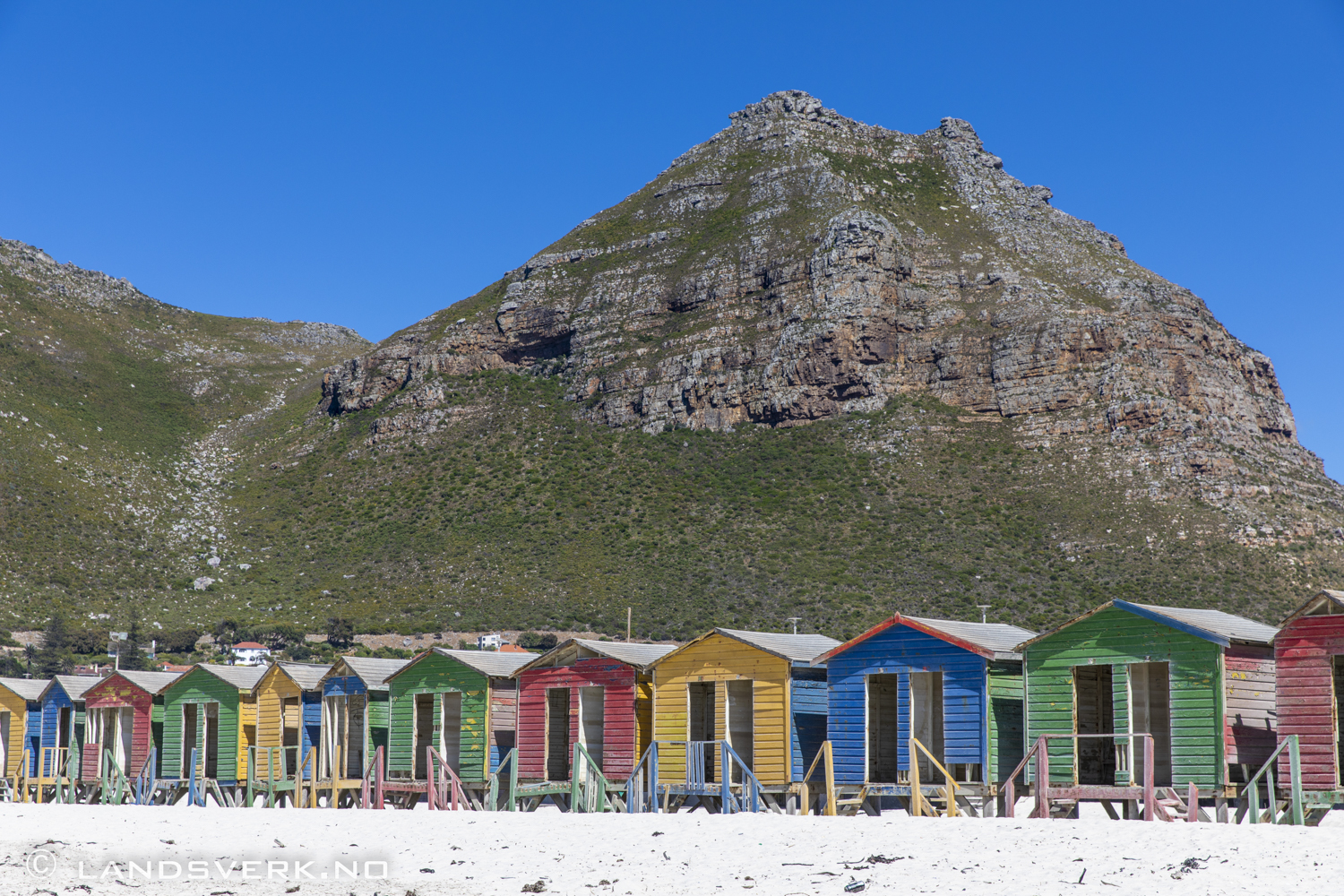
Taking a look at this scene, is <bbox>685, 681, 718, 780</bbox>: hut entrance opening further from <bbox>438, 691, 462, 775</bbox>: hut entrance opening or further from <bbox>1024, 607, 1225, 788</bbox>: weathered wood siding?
<bbox>1024, 607, 1225, 788</bbox>: weathered wood siding

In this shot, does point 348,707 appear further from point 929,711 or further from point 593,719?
point 929,711

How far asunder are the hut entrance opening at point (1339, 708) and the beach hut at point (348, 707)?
67.5ft

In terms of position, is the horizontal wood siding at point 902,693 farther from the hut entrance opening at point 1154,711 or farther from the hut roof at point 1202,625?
the hut entrance opening at point 1154,711

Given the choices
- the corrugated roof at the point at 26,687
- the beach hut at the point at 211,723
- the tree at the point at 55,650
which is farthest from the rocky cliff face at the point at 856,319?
the beach hut at the point at 211,723

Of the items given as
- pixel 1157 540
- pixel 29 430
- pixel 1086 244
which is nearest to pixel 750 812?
pixel 1157 540

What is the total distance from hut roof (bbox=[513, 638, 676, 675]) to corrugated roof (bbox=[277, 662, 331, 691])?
6.64 m

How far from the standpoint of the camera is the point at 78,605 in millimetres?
73062

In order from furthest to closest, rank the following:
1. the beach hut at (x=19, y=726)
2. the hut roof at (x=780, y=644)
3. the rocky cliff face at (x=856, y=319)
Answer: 1. the rocky cliff face at (x=856, y=319)
2. the beach hut at (x=19, y=726)
3. the hut roof at (x=780, y=644)

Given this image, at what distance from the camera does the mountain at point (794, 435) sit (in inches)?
2869

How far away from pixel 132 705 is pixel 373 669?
8769 millimetres

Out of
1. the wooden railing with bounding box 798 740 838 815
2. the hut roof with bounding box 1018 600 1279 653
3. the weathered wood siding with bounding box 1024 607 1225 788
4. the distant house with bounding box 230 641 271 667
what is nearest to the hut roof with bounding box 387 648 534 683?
the wooden railing with bounding box 798 740 838 815

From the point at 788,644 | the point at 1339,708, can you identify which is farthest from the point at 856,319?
the point at 1339,708

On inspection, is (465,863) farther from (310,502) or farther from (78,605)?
(310,502)

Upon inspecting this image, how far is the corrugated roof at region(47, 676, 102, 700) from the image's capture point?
41.3 meters
